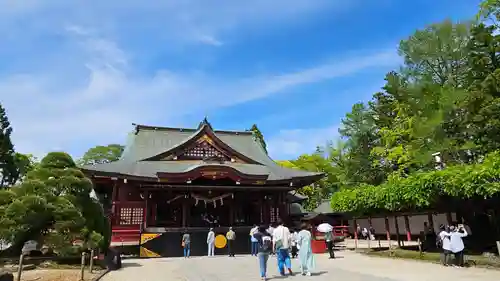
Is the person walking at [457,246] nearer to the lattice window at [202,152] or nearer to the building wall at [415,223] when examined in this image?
the building wall at [415,223]

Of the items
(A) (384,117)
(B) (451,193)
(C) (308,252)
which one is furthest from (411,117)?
(C) (308,252)

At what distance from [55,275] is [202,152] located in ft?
51.5

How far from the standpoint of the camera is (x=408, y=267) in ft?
43.9

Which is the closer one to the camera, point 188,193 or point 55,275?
point 55,275

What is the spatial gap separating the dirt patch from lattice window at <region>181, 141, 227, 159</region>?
45.3 ft

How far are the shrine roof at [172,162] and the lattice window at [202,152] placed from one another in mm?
615

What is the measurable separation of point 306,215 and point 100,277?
2478 centimetres

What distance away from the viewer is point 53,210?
13883 mm

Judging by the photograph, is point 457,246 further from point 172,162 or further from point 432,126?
point 172,162

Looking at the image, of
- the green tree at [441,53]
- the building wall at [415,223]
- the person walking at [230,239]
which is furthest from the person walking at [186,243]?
the green tree at [441,53]

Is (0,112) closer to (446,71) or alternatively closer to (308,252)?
(308,252)

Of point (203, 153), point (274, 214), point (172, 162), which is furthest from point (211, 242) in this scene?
point (203, 153)

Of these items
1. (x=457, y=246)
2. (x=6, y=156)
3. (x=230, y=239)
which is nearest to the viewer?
(x=457, y=246)

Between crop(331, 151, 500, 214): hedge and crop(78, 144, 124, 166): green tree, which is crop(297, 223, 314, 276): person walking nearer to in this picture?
crop(331, 151, 500, 214): hedge
